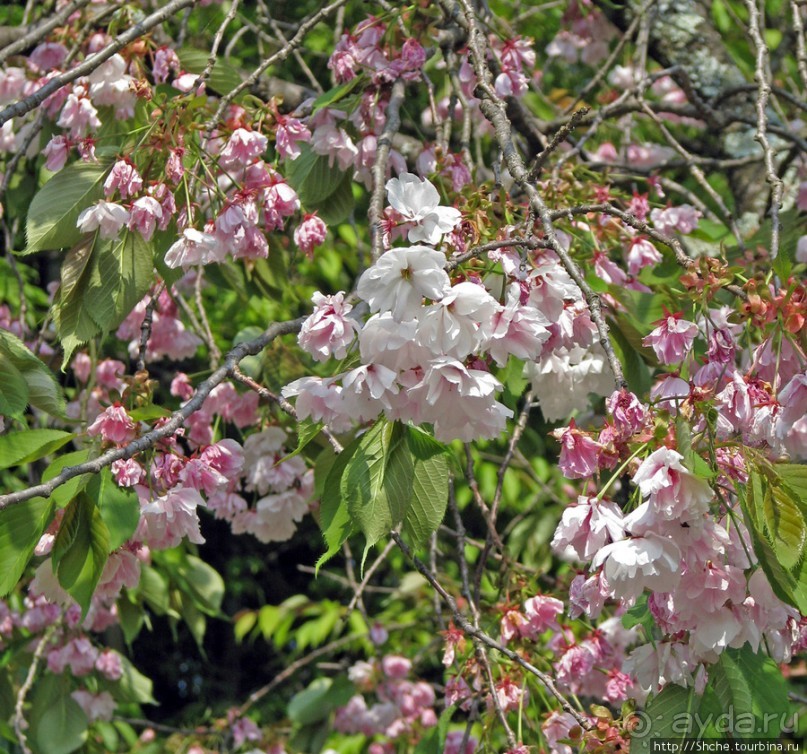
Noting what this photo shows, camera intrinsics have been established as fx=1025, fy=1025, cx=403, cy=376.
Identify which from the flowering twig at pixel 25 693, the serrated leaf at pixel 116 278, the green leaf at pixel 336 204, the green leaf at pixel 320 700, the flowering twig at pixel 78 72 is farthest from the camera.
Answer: the green leaf at pixel 320 700

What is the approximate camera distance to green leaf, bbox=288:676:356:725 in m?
2.98

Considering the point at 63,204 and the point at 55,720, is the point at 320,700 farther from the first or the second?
the point at 63,204

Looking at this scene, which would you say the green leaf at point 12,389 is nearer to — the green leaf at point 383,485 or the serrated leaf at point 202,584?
the green leaf at point 383,485

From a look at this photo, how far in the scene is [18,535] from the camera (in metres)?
1.14

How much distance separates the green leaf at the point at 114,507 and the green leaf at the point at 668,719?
600 mm

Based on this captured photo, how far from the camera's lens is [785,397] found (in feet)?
3.38

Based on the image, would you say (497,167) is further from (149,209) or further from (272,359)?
(272,359)

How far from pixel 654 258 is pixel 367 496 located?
842 millimetres

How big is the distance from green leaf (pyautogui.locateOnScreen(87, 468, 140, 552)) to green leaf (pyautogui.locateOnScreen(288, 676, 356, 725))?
6.35 feet

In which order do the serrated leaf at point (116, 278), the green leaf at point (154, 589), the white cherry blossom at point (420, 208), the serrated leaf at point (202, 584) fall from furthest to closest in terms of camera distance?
the serrated leaf at point (202, 584) < the green leaf at point (154, 589) < the serrated leaf at point (116, 278) < the white cherry blossom at point (420, 208)

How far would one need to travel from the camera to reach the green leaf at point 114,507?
1155mm

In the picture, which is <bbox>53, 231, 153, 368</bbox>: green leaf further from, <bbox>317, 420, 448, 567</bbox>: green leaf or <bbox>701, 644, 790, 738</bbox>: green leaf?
<bbox>701, 644, 790, 738</bbox>: green leaf

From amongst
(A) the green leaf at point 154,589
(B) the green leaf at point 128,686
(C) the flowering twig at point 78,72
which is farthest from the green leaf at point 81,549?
(B) the green leaf at point 128,686

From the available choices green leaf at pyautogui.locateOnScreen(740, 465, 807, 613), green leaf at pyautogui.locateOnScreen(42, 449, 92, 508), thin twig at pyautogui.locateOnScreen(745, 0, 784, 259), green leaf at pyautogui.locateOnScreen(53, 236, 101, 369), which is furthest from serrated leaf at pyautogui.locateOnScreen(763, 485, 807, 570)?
green leaf at pyautogui.locateOnScreen(53, 236, 101, 369)
